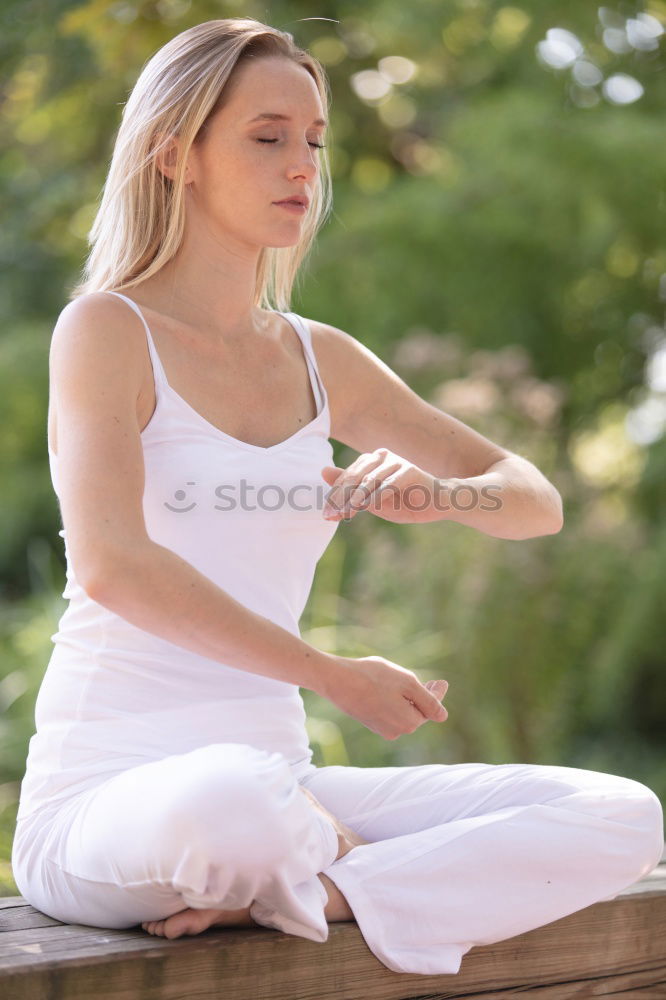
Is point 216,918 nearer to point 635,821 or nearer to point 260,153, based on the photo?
point 635,821

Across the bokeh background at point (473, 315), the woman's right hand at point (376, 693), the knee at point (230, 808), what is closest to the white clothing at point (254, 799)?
the knee at point (230, 808)

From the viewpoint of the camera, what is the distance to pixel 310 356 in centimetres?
179

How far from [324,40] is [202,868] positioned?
412cm

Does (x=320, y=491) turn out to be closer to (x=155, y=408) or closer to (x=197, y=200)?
(x=155, y=408)

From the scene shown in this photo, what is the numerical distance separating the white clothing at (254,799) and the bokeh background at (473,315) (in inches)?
66.6

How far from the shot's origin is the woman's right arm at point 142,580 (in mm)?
A: 1331

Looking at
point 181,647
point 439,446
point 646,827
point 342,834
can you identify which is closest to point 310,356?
point 439,446

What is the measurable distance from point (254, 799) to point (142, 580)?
0.27 m

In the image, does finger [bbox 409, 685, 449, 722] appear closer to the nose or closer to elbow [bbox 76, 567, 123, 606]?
elbow [bbox 76, 567, 123, 606]

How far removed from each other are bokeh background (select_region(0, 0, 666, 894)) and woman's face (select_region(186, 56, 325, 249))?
170 centimetres

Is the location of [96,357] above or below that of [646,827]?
above

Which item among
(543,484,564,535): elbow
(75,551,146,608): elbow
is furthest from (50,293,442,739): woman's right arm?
(543,484,564,535): elbow

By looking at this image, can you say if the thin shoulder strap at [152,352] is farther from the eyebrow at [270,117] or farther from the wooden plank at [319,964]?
the wooden plank at [319,964]

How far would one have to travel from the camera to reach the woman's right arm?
1331 millimetres
